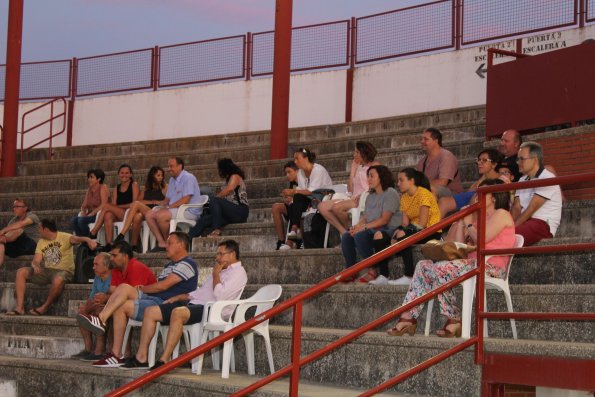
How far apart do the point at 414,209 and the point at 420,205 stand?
7 cm

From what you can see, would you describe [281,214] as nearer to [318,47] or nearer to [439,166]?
[439,166]

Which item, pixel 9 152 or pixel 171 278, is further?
pixel 9 152

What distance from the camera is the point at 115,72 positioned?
19688 millimetres

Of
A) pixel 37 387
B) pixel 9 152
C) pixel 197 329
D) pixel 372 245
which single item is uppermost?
pixel 9 152

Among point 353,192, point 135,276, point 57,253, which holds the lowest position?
point 135,276

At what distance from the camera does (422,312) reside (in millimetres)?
7730

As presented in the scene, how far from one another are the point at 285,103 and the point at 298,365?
8.92 meters

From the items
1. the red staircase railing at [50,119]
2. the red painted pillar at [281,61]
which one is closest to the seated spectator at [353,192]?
the red painted pillar at [281,61]

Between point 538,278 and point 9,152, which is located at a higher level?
point 9,152

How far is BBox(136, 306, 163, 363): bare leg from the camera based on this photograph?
8664 mm

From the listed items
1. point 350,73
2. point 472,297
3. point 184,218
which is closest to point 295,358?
point 472,297

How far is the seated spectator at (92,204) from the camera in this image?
479 inches

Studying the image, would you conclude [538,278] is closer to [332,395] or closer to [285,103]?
[332,395]

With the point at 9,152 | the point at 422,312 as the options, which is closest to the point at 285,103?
the point at 9,152
